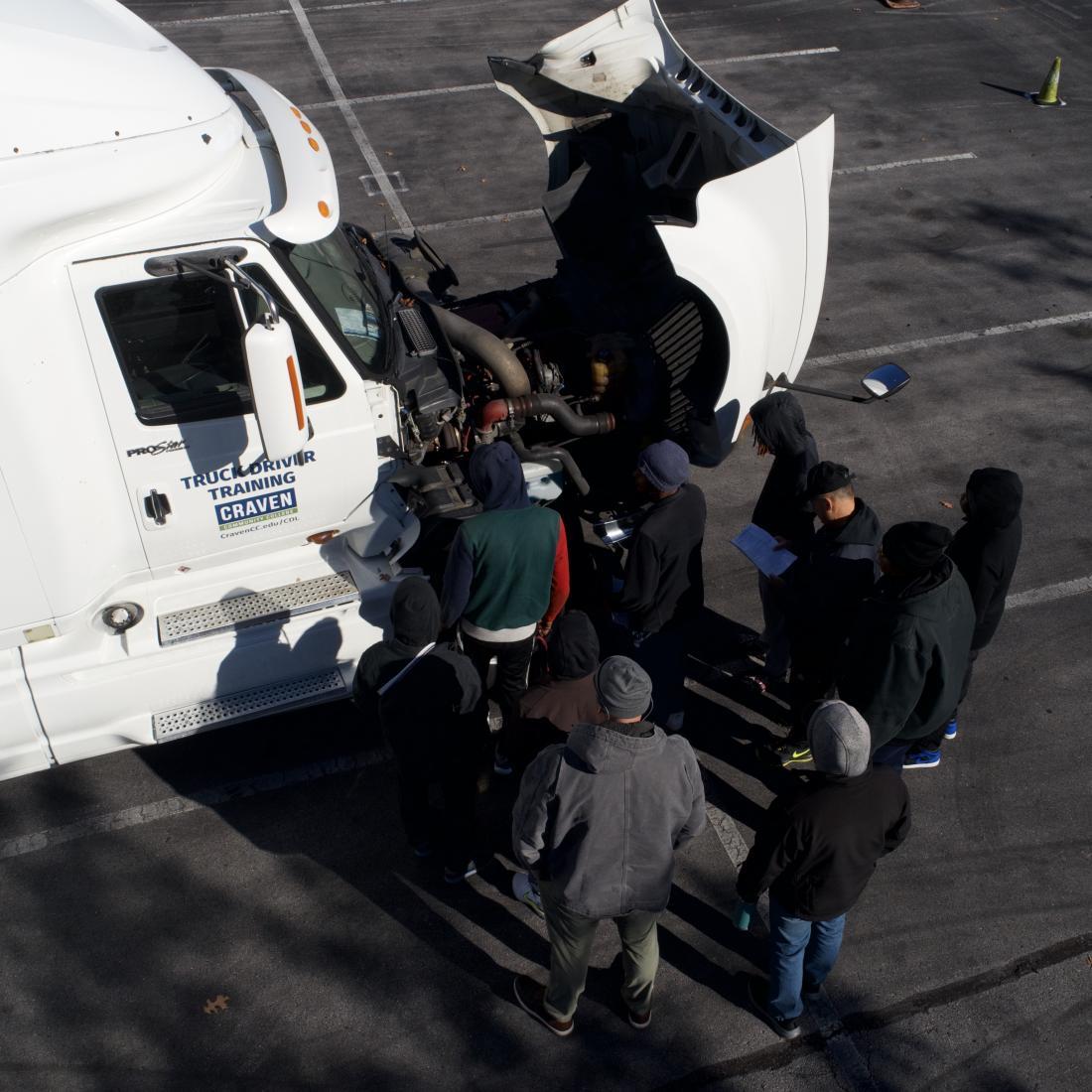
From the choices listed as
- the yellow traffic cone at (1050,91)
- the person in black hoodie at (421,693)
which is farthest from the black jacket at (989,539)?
the yellow traffic cone at (1050,91)

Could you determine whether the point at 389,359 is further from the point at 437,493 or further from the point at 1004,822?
the point at 1004,822

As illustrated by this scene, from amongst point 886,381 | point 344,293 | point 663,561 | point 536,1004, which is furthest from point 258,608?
point 886,381

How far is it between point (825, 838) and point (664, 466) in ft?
6.29

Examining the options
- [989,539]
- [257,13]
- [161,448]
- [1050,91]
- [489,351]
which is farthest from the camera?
[257,13]

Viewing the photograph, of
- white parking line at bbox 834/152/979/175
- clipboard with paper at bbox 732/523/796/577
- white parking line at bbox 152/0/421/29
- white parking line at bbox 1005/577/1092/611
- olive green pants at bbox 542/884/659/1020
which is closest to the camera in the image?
olive green pants at bbox 542/884/659/1020

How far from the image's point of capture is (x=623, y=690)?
3.72 meters

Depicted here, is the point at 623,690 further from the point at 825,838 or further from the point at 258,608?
the point at 258,608

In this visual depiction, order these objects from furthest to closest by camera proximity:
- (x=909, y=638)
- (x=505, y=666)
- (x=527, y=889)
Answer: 1. (x=505, y=666)
2. (x=527, y=889)
3. (x=909, y=638)

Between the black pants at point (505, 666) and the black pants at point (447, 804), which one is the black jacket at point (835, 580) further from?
the black pants at point (447, 804)

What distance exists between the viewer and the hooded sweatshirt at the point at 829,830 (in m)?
3.80

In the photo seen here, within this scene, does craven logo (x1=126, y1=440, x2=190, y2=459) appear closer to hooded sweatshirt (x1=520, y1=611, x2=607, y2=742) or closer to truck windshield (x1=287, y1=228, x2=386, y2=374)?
truck windshield (x1=287, y1=228, x2=386, y2=374)

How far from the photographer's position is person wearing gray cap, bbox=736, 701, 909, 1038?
3795 mm

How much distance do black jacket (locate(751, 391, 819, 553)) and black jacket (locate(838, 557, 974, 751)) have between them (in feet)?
3.63

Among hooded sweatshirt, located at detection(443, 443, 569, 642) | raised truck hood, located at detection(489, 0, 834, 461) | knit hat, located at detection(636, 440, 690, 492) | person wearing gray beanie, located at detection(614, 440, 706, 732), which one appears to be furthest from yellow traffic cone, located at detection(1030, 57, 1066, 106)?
hooded sweatshirt, located at detection(443, 443, 569, 642)
